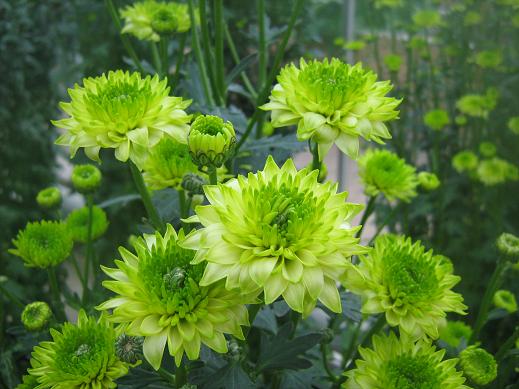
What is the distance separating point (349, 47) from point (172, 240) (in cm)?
127

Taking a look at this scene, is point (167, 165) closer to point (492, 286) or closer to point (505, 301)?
point (492, 286)

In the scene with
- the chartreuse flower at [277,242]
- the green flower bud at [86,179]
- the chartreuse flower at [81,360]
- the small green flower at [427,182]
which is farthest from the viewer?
the small green flower at [427,182]

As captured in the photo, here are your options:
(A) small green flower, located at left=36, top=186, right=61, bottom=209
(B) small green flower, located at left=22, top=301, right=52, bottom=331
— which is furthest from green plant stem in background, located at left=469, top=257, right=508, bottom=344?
(A) small green flower, located at left=36, top=186, right=61, bottom=209

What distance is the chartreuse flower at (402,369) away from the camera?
1.66 ft

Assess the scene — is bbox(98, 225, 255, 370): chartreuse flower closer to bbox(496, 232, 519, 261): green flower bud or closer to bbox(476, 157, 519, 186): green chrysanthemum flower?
bbox(496, 232, 519, 261): green flower bud

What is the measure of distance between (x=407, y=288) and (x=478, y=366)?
14 cm

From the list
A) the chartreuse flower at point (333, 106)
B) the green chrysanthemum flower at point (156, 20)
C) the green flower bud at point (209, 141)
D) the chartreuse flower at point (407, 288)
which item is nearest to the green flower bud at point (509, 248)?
the chartreuse flower at point (407, 288)

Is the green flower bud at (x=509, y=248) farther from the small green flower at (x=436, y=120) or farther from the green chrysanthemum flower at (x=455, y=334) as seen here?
the small green flower at (x=436, y=120)

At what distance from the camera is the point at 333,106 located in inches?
20.6

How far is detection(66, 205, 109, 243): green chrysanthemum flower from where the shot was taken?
77cm

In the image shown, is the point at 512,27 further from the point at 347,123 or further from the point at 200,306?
the point at 200,306

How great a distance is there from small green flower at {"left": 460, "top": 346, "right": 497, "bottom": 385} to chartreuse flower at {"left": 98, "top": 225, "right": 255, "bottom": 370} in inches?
11.8

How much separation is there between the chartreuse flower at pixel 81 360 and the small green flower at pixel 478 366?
1.22 feet

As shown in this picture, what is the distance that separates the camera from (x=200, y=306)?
1.36 ft
